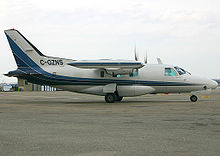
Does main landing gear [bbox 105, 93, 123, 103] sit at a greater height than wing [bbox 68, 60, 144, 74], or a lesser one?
lesser

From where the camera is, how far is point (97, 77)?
27.3 m

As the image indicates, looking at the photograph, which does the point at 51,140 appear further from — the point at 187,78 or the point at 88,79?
the point at 187,78

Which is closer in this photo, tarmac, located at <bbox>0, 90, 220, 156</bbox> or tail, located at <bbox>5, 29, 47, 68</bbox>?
tarmac, located at <bbox>0, 90, 220, 156</bbox>

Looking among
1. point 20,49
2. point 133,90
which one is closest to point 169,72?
point 133,90

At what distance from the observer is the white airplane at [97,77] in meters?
27.1

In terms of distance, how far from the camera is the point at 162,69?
90.6 ft

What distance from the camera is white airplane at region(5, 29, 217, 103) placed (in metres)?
27.1

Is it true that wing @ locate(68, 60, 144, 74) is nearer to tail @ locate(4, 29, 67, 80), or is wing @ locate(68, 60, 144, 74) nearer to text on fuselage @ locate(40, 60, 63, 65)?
text on fuselage @ locate(40, 60, 63, 65)

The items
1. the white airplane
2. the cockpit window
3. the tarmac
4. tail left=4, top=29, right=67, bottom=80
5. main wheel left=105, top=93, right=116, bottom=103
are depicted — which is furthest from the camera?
the cockpit window

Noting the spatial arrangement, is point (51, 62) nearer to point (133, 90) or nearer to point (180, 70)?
point (133, 90)

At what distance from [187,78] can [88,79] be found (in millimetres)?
8874

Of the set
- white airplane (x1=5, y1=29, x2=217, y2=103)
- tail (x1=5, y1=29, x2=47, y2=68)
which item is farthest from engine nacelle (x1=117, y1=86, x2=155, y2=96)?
tail (x1=5, y1=29, x2=47, y2=68)

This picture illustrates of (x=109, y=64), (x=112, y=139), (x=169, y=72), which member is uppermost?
(x=109, y=64)

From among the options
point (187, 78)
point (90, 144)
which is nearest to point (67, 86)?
point (187, 78)
